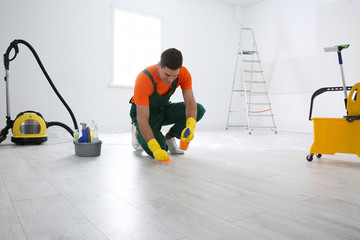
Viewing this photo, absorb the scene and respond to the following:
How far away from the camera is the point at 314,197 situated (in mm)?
1185

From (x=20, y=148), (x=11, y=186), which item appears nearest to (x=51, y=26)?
(x=20, y=148)

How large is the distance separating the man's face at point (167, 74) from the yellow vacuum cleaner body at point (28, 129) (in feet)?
5.34

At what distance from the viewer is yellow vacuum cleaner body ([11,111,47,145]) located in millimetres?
2721

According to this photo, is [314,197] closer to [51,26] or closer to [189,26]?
[51,26]

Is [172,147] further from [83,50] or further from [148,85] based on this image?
[83,50]

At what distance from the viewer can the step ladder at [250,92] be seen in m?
5.59

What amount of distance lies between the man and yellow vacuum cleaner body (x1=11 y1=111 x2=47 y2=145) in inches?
41.4

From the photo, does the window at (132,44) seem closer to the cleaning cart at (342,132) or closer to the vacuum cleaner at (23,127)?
the vacuum cleaner at (23,127)

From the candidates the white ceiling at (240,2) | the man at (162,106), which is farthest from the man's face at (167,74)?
the white ceiling at (240,2)

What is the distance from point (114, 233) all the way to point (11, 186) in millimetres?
748

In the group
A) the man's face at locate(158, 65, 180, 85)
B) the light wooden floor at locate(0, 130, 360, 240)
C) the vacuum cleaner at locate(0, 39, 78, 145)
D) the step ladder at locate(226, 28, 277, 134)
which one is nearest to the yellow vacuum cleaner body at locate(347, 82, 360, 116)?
the light wooden floor at locate(0, 130, 360, 240)

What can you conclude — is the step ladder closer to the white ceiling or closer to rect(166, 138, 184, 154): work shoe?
the white ceiling

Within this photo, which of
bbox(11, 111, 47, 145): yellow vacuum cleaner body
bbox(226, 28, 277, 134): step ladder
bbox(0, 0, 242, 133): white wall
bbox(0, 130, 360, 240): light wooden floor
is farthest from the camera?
bbox(226, 28, 277, 134): step ladder

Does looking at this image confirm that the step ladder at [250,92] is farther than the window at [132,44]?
Yes
